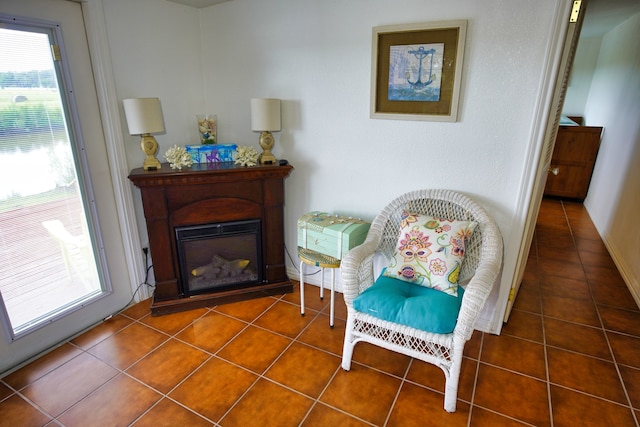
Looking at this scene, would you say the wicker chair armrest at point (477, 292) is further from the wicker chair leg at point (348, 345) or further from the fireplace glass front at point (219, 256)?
the fireplace glass front at point (219, 256)

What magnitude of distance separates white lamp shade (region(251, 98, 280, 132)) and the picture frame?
654mm

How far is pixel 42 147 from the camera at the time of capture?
199cm

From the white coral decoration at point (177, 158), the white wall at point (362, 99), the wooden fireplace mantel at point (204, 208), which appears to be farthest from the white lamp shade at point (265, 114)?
the white coral decoration at point (177, 158)

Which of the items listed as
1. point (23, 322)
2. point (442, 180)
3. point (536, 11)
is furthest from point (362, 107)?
point (23, 322)

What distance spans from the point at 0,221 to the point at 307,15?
2090mm

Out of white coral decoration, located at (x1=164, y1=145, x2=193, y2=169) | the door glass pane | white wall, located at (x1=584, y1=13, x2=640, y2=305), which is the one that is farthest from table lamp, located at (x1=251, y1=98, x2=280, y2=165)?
white wall, located at (x1=584, y1=13, x2=640, y2=305)

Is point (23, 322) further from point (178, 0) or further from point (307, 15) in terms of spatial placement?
point (307, 15)

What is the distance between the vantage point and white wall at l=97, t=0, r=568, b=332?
6.36 ft

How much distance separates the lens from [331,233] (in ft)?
7.43

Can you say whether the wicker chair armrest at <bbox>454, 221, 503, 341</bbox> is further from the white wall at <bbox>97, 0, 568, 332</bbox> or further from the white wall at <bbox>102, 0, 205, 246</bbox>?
the white wall at <bbox>102, 0, 205, 246</bbox>

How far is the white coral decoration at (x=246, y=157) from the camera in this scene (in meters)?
2.49

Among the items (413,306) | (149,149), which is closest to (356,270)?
(413,306)

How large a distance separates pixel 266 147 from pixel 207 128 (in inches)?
18.2

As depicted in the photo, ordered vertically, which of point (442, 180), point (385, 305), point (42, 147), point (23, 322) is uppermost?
point (42, 147)
